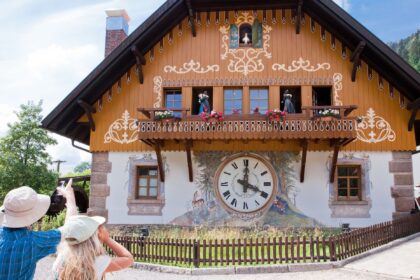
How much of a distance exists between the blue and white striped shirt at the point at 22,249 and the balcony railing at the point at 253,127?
30.6 ft

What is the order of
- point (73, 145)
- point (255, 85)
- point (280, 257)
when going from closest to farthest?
point (280, 257)
point (255, 85)
point (73, 145)

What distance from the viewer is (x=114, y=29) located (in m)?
16.9

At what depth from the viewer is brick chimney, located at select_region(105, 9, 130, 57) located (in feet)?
55.0

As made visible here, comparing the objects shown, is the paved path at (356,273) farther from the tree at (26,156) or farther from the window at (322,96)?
the tree at (26,156)

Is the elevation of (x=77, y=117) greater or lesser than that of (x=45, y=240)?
greater

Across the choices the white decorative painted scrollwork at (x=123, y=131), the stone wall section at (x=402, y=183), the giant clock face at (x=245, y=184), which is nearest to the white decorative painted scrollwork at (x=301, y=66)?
the giant clock face at (x=245, y=184)

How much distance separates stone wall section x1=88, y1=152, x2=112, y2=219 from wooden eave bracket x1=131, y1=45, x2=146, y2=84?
326 cm

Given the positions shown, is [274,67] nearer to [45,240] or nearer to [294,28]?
[294,28]

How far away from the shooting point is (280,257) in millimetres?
9523

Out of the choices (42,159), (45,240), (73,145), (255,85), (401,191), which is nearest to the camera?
(45,240)

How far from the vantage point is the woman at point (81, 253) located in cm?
284

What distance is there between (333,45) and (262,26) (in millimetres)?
2656

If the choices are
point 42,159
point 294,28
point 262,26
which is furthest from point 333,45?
point 42,159

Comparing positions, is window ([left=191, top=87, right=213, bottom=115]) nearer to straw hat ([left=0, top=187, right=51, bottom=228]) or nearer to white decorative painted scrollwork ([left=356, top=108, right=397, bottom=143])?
white decorative painted scrollwork ([left=356, top=108, right=397, bottom=143])
